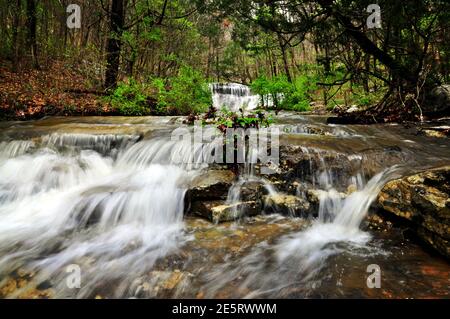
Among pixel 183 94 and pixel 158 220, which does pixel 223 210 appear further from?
pixel 183 94

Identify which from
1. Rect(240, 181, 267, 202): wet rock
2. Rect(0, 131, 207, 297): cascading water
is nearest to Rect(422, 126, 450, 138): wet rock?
Rect(240, 181, 267, 202): wet rock

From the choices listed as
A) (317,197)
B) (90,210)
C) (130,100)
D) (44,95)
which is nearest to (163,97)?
(130,100)

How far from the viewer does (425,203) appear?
3.22 meters

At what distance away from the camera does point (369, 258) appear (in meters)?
3.03

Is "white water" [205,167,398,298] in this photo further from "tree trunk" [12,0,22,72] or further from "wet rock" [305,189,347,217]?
"tree trunk" [12,0,22,72]

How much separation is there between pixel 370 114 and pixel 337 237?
5844 millimetres

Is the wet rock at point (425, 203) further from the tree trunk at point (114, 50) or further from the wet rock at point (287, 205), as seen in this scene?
the tree trunk at point (114, 50)

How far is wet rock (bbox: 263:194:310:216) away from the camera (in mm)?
4143

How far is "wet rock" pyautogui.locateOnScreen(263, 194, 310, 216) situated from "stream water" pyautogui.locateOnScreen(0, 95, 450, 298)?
17 cm

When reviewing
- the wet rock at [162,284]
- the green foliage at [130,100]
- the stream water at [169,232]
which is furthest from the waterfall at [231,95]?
the wet rock at [162,284]

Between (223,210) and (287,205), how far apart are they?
0.88m

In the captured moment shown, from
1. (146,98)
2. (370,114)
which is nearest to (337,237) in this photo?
(370,114)

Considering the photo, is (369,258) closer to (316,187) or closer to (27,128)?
(316,187)

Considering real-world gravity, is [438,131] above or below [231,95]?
below
